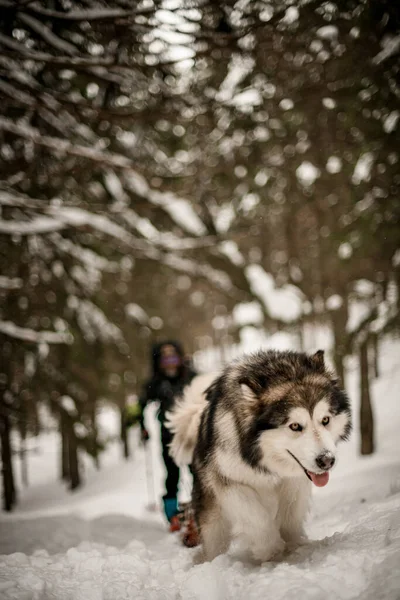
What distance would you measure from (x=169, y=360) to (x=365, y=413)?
4.61m

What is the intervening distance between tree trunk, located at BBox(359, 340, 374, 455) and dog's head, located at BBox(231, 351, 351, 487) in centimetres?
488

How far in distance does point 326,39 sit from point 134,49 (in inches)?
106

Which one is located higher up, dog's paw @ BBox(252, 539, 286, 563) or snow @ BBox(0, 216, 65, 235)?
snow @ BBox(0, 216, 65, 235)

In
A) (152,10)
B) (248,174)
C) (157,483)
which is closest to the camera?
(152,10)

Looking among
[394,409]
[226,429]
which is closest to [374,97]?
[226,429]

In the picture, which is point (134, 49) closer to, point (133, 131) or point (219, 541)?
point (133, 131)

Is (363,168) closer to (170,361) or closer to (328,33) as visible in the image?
(328,33)

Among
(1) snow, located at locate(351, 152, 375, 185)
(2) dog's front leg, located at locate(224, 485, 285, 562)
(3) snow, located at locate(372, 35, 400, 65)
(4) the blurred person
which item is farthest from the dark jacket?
(3) snow, located at locate(372, 35, 400, 65)

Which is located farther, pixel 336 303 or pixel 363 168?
pixel 336 303

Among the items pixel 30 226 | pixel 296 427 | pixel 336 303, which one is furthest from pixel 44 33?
pixel 336 303

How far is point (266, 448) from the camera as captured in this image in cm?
280

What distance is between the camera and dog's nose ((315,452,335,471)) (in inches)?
98.7

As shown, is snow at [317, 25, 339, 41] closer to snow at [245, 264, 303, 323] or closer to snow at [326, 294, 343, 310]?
snow at [245, 264, 303, 323]

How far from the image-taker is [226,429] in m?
3.08
